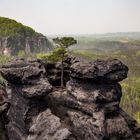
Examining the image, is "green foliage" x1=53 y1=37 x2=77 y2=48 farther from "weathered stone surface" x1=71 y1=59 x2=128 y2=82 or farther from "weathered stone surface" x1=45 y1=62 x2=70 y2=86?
"weathered stone surface" x1=71 y1=59 x2=128 y2=82

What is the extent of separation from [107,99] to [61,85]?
28.7ft

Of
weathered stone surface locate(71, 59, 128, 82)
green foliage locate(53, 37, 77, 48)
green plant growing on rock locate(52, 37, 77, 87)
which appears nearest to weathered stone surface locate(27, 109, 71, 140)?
weathered stone surface locate(71, 59, 128, 82)

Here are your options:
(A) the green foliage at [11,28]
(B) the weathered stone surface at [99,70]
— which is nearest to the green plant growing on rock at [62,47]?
(B) the weathered stone surface at [99,70]

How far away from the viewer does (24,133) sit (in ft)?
143

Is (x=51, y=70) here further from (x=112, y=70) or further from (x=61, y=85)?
(x=112, y=70)

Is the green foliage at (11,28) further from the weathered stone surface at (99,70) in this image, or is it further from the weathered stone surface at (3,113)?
the weathered stone surface at (99,70)

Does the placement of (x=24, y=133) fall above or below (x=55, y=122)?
below

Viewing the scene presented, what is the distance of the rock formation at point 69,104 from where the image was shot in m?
40.3

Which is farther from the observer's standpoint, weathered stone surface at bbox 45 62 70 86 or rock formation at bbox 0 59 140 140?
weathered stone surface at bbox 45 62 70 86

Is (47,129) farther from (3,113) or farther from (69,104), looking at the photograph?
(3,113)

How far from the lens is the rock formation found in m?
40.3

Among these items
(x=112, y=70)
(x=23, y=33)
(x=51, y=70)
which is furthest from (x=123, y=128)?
(x=23, y=33)

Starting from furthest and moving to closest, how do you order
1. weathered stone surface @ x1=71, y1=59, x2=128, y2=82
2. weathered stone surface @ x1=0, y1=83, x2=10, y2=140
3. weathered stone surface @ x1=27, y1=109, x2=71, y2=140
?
weathered stone surface @ x1=0, y1=83, x2=10, y2=140 < weathered stone surface @ x1=71, y1=59, x2=128, y2=82 < weathered stone surface @ x1=27, y1=109, x2=71, y2=140

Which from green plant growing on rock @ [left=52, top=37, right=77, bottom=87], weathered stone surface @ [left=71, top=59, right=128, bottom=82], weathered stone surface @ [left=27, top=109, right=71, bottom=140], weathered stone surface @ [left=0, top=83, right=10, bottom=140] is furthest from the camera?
green plant growing on rock @ [left=52, top=37, right=77, bottom=87]
